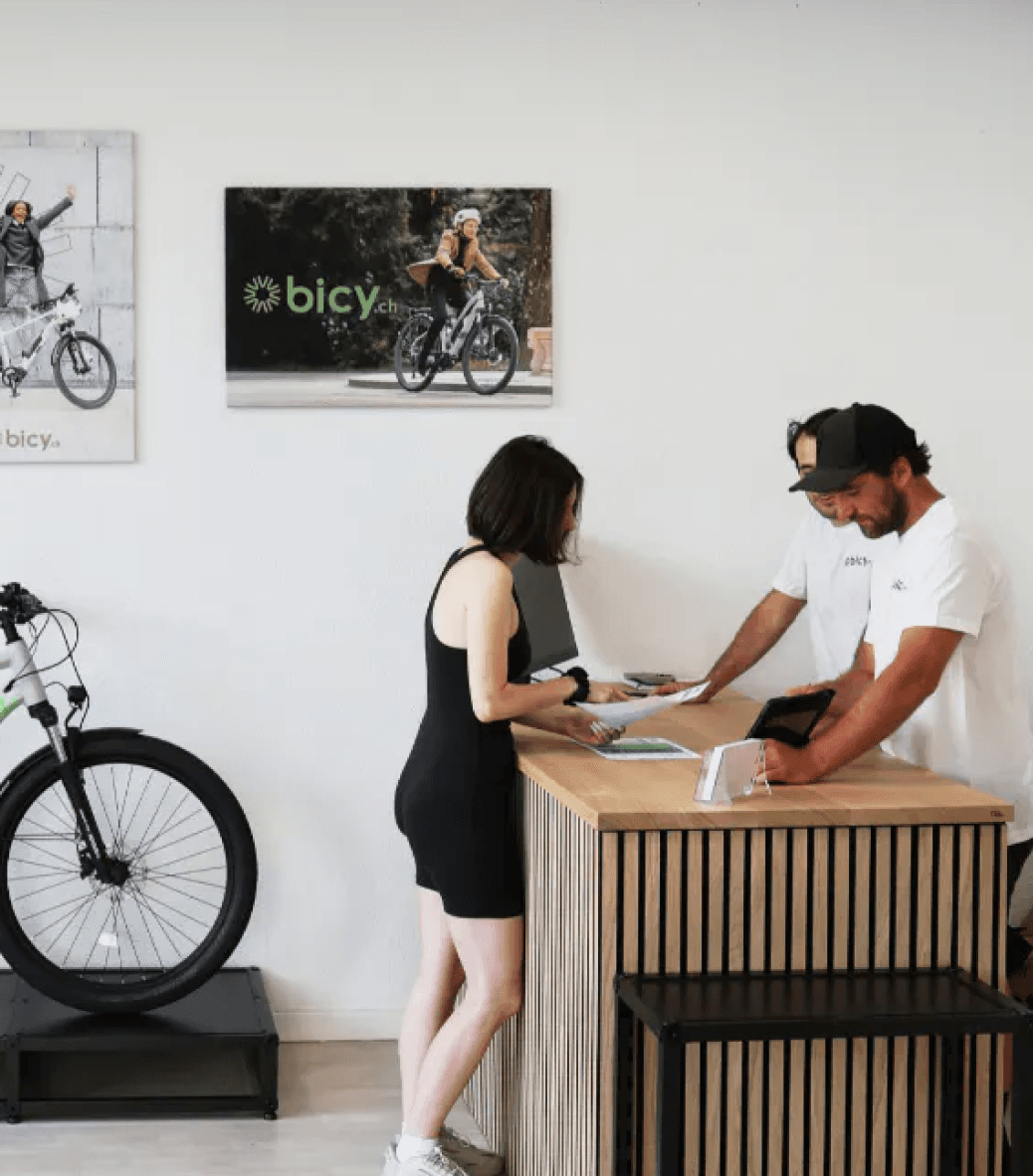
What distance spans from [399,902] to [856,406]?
2008 mm

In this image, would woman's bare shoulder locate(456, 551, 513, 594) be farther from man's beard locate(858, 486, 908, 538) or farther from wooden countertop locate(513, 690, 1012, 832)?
man's beard locate(858, 486, 908, 538)

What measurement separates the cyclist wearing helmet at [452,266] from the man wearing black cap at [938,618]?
140 cm

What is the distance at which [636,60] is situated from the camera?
4.11m

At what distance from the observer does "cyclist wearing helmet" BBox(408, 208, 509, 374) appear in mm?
4086

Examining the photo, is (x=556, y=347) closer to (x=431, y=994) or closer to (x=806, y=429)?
(x=806, y=429)

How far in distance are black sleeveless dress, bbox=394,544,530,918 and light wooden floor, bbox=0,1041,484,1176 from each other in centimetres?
77

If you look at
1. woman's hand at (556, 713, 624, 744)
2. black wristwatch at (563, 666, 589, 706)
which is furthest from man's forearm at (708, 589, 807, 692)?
black wristwatch at (563, 666, 589, 706)

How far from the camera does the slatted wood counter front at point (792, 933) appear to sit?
249 cm

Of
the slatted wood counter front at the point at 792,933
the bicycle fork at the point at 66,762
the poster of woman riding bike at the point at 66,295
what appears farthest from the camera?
the poster of woman riding bike at the point at 66,295

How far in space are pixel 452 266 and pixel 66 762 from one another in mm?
1604

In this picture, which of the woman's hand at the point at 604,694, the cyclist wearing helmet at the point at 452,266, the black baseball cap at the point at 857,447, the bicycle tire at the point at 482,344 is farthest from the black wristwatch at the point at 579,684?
the cyclist wearing helmet at the point at 452,266

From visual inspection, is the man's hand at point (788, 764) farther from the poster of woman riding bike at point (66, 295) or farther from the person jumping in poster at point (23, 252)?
the person jumping in poster at point (23, 252)

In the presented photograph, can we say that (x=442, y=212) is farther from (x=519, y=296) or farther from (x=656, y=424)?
(x=656, y=424)

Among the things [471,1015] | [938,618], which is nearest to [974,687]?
[938,618]
